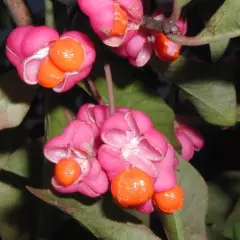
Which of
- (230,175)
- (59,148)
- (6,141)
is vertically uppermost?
(59,148)

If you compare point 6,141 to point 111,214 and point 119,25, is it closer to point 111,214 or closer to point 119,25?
point 111,214

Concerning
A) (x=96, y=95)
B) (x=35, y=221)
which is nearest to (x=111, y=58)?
(x=96, y=95)

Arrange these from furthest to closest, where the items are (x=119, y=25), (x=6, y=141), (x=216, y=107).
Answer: (x=6, y=141) < (x=216, y=107) < (x=119, y=25)

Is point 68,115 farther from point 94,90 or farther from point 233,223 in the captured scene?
point 233,223

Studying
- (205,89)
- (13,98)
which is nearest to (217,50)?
(205,89)

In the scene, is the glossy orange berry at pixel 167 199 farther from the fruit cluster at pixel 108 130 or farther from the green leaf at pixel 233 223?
the green leaf at pixel 233 223

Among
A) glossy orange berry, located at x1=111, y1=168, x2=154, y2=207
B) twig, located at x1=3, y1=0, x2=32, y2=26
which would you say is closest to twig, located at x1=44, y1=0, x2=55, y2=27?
twig, located at x1=3, y1=0, x2=32, y2=26

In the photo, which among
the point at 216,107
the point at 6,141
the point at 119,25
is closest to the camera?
the point at 119,25
